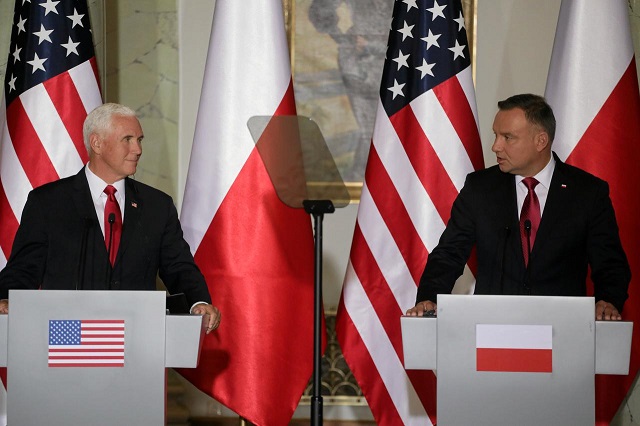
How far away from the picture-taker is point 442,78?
4.16 m

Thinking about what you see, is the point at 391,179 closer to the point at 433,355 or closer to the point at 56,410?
the point at 433,355

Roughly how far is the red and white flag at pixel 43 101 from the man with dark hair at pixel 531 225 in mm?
1800

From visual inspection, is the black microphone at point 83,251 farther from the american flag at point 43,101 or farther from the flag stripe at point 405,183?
the flag stripe at point 405,183

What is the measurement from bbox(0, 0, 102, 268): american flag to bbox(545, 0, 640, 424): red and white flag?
224cm

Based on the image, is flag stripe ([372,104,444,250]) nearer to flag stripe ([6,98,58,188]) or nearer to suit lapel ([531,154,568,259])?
suit lapel ([531,154,568,259])

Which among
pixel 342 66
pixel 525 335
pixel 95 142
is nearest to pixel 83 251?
pixel 95 142

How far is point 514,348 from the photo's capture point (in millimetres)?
2645

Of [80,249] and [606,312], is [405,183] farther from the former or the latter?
[80,249]

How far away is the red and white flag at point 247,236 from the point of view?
13.0ft

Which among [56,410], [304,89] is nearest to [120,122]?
[56,410]

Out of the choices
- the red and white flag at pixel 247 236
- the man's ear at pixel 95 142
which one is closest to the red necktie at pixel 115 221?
the man's ear at pixel 95 142

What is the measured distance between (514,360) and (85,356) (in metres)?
1.29

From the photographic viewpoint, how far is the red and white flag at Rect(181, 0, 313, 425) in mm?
3963

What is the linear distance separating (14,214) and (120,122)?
3.15 ft
